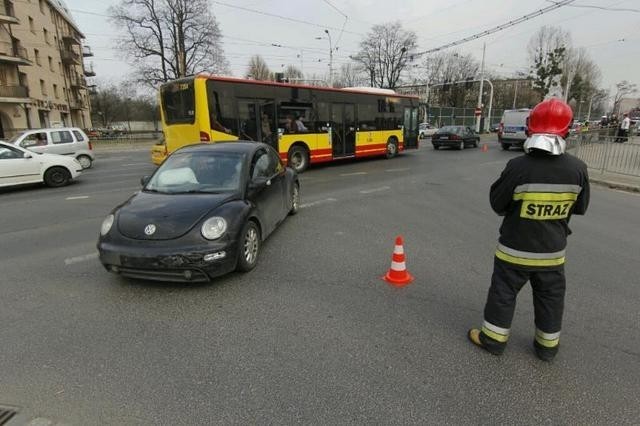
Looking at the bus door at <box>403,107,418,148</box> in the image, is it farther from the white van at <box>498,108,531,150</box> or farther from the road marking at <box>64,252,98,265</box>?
the road marking at <box>64,252,98,265</box>

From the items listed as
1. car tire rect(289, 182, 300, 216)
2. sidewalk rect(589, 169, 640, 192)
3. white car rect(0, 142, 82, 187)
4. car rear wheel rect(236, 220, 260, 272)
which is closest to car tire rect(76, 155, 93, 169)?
white car rect(0, 142, 82, 187)

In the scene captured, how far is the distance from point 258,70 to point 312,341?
194ft

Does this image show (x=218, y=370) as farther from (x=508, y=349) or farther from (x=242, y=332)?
(x=508, y=349)

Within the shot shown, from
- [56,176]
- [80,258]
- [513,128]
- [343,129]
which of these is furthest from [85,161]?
[513,128]

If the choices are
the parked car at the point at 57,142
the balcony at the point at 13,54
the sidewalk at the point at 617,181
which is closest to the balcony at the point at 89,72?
the balcony at the point at 13,54

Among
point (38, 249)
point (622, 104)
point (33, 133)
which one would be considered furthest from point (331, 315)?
point (622, 104)

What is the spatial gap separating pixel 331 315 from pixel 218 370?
1.19m

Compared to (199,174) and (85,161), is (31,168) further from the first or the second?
(199,174)

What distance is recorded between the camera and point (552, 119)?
2531 mm

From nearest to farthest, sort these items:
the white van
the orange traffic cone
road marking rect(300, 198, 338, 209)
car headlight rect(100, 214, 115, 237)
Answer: car headlight rect(100, 214, 115, 237)
the orange traffic cone
road marking rect(300, 198, 338, 209)
the white van

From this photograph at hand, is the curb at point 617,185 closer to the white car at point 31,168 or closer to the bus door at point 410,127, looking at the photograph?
the bus door at point 410,127

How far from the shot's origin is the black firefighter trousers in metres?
2.72

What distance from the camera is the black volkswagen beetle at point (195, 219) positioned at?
376 centimetres

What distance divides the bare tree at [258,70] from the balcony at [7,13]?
1077 inches
